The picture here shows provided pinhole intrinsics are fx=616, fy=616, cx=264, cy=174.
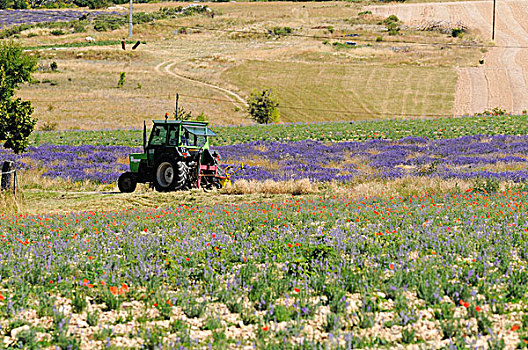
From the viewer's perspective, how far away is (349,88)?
77.6 metres

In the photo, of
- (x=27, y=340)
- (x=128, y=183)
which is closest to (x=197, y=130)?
(x=128, y=183)

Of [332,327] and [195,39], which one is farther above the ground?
[195,39]

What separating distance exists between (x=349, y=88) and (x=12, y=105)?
191 ft

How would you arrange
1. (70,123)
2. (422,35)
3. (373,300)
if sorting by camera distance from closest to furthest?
(373,300)
(70,123)
(422,35)

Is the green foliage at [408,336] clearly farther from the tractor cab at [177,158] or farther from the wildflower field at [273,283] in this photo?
the tractor cab at [177,158]

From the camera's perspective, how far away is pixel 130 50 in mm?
102312

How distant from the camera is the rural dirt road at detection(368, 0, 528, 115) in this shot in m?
70.3

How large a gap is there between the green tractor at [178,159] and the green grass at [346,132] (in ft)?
57.3

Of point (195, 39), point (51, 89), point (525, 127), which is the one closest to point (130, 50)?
point (195, 39)

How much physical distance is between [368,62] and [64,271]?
290 feet

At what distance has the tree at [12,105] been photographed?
23433mm

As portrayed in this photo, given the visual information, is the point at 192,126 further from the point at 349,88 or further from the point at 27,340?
the point at 349,88

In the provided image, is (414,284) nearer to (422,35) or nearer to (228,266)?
(228,266)

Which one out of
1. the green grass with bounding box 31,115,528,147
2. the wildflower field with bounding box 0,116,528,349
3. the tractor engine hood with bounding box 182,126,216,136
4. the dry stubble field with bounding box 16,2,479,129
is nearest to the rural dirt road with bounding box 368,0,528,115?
the dry stubble field with bounding box 16,2,479,129
